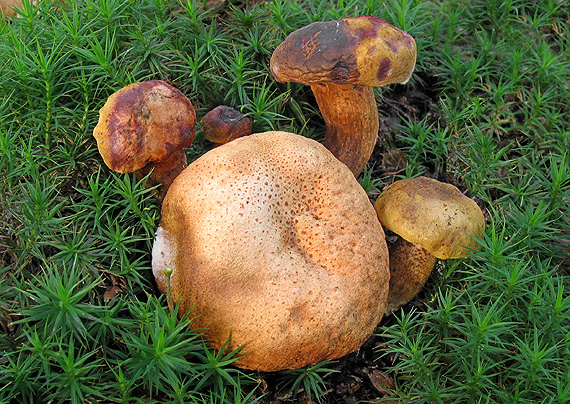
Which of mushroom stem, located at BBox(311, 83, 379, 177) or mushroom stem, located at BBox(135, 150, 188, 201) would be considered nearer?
mushroom stem, located at BBox(135, 150, 188, 201)

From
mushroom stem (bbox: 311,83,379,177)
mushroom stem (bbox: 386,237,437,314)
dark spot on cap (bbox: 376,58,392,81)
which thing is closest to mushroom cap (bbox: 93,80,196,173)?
mushroom stem (bbox: 311,83,379,177)

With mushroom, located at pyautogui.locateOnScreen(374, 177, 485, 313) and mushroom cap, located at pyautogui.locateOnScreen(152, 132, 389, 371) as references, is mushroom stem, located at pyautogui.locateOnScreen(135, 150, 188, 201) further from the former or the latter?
mushroom, located at pyautogui.locateOnScreen(374, 177, 485, 313)

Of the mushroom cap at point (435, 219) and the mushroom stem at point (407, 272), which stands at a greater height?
the mushroom cap at point (435, 219)

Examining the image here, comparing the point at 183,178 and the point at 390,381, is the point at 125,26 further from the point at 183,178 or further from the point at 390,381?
the point at 390,381

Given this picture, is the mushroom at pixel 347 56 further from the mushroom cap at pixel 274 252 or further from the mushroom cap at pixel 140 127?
the mushroom cap at pixel 140 127

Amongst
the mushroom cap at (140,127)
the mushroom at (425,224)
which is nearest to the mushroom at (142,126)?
the mushroom cap at (140,127)

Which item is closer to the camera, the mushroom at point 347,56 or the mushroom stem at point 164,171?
the mushroom at point 347,56

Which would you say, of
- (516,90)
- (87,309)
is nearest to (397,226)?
(87,309)
